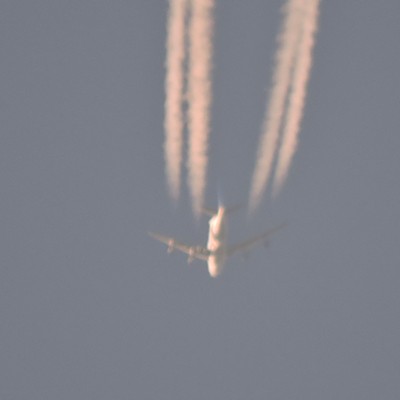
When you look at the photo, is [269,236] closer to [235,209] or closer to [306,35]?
[235,209]

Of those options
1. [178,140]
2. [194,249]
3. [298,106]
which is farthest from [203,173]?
[194,249]

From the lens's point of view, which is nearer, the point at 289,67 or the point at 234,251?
the point at 289,67

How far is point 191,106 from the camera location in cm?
3934

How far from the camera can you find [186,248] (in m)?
52.6

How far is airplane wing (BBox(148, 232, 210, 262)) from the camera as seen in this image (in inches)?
2030

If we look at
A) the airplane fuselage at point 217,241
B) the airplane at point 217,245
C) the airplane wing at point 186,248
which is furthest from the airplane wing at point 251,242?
the airplane wing at point 186,248

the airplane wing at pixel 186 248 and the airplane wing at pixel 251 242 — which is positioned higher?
the airplane wing at pixel 251 242

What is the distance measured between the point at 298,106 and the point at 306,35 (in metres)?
4.30

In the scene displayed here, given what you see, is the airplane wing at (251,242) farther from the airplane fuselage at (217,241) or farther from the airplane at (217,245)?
the airplane fuselage at (217,241)

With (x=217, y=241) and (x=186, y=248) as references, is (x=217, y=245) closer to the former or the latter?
(x=217, y=241)

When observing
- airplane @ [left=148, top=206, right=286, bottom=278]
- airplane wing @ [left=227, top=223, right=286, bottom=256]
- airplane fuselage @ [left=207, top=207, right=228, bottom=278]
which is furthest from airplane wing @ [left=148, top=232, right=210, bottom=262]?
airplane wing @ [left=227, top=223, right=286, bottom=256]

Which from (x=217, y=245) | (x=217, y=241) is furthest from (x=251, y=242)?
(x=217, y=241)

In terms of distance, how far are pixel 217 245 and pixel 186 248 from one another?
2.92 m

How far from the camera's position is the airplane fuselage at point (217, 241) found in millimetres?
48559
